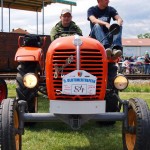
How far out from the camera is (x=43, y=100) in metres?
9.64

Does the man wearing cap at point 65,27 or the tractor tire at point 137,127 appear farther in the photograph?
the man wearing cap at point 65,27

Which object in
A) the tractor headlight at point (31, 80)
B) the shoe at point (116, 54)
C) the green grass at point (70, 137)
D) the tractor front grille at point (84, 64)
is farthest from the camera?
the shoe at point (116, 54)

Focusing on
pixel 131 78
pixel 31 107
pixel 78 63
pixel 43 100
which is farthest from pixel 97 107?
pixel 131 78

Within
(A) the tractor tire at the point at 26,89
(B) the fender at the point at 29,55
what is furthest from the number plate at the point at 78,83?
(B) the fender at the point at 29,55

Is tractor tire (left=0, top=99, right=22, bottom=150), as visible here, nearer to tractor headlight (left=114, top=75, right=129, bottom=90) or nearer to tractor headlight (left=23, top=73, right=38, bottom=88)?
tractor headlight (left=23, top=73, right=38, bottom=88)

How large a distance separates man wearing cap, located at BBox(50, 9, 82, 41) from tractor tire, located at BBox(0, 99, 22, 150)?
2.05 metres

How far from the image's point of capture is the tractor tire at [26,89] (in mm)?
5840

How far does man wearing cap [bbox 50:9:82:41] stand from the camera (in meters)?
6.07

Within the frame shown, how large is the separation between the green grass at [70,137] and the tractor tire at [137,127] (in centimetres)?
48

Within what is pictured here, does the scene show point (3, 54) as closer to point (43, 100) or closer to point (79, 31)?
point (43, 100)

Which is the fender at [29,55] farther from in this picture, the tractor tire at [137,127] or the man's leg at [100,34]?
the tractor tire at [137,127]

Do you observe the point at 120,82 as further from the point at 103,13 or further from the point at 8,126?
the point at 103,13

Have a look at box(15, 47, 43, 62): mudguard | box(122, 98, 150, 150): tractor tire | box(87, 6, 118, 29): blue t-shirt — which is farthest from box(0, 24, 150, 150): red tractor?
box(87, 6, 118, 29): blue t-shirt

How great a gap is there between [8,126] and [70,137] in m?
1.81
